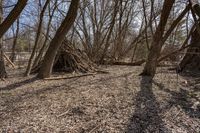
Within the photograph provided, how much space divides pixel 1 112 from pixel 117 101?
1775mm

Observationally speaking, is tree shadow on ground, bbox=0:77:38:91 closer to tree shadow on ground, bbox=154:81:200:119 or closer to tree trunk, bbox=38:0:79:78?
tree trunk, bbox=38:0:79:78

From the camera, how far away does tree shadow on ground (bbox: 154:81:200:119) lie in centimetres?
449

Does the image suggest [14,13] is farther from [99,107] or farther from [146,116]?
[146,116]

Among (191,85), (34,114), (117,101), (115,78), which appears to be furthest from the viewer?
(115,78)

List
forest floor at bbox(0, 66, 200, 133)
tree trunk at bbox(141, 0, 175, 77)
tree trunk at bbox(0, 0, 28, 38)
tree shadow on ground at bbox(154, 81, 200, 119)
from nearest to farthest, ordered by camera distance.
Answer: tree trunk at bbox(0, 0, 28, 38), forest floor at bbox(0, 66, 200, 133), tree shadow on ground at bbox(154, 81, 200, 119), tree trunk at bbox(141, 0, 175, 77)

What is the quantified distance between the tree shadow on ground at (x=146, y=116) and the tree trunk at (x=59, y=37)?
231 cm

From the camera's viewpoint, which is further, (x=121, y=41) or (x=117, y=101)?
(x=121, y=41)

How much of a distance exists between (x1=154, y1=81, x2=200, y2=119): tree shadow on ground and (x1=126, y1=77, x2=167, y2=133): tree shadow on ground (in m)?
0.36

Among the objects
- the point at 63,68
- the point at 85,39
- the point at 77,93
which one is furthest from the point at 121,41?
the point at 77,93

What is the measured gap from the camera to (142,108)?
14.7 feet

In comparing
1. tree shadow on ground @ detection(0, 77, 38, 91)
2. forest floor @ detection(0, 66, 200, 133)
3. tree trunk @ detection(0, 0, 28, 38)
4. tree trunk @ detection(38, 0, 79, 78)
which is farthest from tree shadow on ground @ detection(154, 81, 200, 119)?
tree shadow on ground @ detection(0, 77, 38, 91)

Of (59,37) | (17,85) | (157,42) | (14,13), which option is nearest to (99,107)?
(14,13)

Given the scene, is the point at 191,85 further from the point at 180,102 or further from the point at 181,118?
the point at 181,118

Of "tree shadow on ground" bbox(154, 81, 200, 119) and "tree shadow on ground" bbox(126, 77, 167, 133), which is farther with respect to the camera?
"tree shadow on ground" bbox(154, 81, 200, 119)
